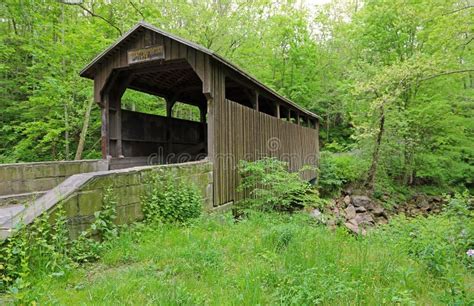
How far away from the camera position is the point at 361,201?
548 inches

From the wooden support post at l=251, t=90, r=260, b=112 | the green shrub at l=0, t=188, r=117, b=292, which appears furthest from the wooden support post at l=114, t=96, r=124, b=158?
the green shrub at l=0, t=188, r=117, b=292

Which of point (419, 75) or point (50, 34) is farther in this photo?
point (50, 34)

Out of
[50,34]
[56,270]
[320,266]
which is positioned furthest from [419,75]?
[50,34]

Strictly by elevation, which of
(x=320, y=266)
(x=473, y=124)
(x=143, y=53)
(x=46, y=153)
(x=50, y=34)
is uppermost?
(x=50, y=34)

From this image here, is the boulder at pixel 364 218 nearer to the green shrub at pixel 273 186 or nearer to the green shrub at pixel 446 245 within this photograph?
the green shrub at pixel 273 186

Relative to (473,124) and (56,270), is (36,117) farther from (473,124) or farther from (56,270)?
(473,124)

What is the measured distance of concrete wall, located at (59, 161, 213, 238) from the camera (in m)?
3.34

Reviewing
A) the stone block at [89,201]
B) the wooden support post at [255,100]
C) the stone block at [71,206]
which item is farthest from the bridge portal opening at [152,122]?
the stone block at [71,206]

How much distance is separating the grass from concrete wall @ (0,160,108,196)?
2.85 metres

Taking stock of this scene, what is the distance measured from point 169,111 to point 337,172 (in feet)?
34.9

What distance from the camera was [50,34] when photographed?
11.3 meters

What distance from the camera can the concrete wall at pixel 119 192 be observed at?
131 inches

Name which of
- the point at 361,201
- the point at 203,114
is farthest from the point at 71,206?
the point at 361,201

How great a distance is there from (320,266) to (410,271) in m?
0.85
